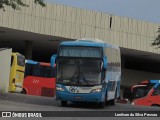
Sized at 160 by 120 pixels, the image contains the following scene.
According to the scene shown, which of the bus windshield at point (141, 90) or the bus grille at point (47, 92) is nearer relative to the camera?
the bus windshield at point (141, 90)

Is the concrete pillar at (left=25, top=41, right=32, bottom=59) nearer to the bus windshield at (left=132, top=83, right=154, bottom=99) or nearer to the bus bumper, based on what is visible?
the bus windshield at (left=132, top=83, right=154, bottom=99)

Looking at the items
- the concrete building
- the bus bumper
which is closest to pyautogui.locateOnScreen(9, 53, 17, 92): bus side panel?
the concrete building

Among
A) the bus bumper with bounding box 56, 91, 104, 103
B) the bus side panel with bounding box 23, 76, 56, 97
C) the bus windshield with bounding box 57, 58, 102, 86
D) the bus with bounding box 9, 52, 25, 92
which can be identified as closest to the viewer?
the bus bumper with bounding box 56, 91, 104, 103

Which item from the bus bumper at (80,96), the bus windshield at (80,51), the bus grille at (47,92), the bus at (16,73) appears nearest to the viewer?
the bus bumper at (80,96)

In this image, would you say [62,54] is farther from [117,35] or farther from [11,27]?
[117,35]

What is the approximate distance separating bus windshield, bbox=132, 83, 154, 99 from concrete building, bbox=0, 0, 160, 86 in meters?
Answer: 15.3

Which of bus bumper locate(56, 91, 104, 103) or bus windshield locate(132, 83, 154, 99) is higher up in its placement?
bus windshield locate(132, 83, 154, 99)

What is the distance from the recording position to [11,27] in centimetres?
4734

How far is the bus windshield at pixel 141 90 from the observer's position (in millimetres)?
35406

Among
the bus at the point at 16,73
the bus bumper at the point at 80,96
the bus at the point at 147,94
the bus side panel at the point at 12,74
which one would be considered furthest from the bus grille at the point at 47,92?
the bus bumper at the point at 80,96

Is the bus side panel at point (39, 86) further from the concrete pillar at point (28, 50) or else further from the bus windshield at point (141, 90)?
the concrete pillar at point (28, 50)

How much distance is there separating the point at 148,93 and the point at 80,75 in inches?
431

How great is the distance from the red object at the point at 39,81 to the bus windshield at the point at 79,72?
15.9m

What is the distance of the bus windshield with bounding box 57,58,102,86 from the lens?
2423cm
